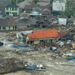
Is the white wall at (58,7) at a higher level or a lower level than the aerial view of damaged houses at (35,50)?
higher

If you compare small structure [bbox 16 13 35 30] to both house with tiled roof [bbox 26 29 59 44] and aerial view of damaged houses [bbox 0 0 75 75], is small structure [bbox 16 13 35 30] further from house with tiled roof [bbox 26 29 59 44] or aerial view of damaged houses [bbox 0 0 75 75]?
house with tiled roof [bbox 26 29 59 44]

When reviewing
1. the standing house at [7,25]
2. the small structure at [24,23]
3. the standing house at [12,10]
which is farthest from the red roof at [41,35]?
the standing house at [12,10]

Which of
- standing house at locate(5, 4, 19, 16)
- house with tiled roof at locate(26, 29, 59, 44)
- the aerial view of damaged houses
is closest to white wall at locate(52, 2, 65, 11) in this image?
standing house at locate(5, 4, 19, 16)

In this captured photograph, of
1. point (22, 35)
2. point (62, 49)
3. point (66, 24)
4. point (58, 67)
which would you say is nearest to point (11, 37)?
point (22, 35)

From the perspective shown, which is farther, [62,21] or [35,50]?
[62,21]

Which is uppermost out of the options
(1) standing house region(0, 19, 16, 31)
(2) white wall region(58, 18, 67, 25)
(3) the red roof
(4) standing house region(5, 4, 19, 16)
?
(4) standing house region(5, 4, 19, 16)

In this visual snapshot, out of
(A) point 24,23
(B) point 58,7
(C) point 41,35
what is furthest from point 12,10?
(C) point 41,35

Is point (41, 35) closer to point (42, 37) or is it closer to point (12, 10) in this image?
point (42, 37)

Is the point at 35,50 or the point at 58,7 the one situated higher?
the point at 58,7

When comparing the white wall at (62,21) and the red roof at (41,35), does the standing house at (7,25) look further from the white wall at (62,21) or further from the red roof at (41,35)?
the white wall at (62,21)

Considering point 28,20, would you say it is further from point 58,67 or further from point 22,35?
point 58,67

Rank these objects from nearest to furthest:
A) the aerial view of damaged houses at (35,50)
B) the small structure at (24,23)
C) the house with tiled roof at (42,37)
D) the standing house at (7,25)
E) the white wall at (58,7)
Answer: the aerial view of damaged houses at (35,50) → the house with tiled roof at (42,37) → the standing house at (7,25) → the small structure at (24,23) → the white wall at (58,7)
